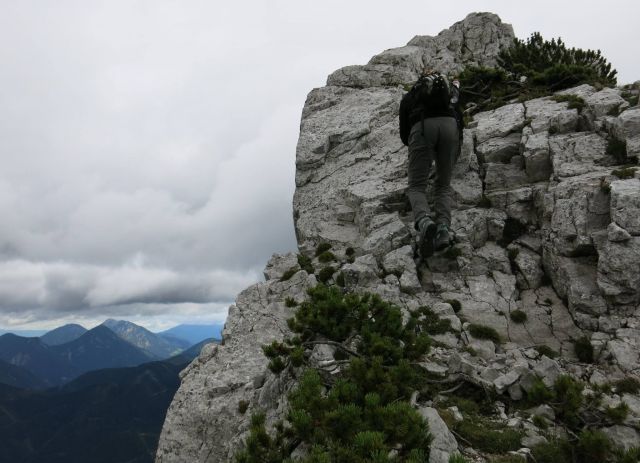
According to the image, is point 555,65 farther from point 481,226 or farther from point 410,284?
point 410,284

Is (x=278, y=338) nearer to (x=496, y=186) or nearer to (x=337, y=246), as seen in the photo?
(x=337, y=246)

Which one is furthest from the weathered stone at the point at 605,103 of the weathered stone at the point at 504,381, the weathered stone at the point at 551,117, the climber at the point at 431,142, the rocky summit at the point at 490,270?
the weathered stone at the point at 504,381

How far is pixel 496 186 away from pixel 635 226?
20.1 feet

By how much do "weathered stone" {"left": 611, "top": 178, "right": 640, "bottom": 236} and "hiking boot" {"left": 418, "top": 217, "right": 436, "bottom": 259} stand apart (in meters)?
5.60

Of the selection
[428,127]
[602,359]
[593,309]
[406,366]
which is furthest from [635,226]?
[406,366]

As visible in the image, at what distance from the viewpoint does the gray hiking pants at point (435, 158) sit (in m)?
15.6

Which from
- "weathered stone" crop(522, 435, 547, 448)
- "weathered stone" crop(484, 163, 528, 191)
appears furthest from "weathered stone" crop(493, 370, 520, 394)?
"weathered stone" crop(484, 163, 528, 191)

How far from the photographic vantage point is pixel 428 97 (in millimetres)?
15773

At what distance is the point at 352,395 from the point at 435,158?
39.0 feet

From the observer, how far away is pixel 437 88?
15.4 metres

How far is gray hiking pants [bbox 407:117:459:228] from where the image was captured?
613 inches

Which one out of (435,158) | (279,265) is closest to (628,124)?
(435,158)

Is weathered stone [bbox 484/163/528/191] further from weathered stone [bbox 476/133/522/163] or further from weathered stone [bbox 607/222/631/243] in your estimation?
weathered stone [bbox 607/222/631/243]

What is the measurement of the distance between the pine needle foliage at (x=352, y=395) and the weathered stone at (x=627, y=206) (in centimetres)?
756
